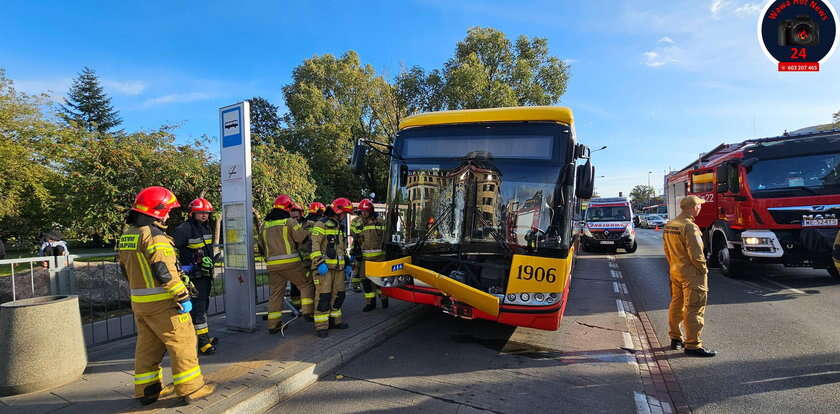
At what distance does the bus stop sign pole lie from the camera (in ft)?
18.3

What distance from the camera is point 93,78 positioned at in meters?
45.0

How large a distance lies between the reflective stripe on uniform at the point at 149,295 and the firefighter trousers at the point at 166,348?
12cm

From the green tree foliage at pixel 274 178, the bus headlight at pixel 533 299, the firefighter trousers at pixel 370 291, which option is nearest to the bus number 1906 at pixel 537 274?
the bus headlight at pixel 533 299

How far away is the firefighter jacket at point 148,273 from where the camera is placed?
337 cm

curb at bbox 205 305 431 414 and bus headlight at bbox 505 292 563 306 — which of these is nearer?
curb at bbox 205 305 431 414

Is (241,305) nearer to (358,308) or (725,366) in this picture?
(358,308)

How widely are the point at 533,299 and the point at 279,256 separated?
3.31m

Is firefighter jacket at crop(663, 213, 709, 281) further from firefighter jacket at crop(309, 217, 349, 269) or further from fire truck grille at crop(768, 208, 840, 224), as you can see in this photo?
fire truck grille at crop(768, 208, 840, 224)

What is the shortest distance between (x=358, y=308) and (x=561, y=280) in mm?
3742

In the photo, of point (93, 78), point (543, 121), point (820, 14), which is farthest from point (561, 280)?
point (93, 78)

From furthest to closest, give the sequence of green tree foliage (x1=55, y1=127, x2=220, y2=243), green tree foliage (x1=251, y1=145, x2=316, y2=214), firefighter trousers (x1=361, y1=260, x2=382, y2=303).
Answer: green tree foliage (x1=251, y1=145, x2=316, y2=214) < green tree foliage (x1=55, y1=127, x2=220, y2=243) < firefighter trousers (x1=361, y1=260, x2=382, y2=303)

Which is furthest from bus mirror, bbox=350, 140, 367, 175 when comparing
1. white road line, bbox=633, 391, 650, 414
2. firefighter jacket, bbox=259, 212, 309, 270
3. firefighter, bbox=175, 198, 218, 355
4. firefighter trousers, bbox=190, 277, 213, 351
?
white road line, bbox=633, 391, 650, 414

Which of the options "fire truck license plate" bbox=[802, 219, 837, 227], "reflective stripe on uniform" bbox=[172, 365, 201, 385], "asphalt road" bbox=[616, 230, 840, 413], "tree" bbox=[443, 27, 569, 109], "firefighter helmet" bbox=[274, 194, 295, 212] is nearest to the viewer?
"reflective stripe on uniform" bbox=[172, 365, 201, 385]

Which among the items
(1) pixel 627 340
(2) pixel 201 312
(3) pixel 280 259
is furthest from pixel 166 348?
(1) pixel 627 340
